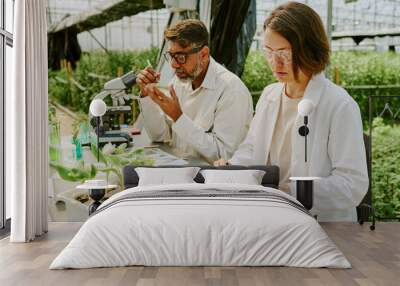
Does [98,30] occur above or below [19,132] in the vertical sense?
above

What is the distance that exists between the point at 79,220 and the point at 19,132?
167 centimetres

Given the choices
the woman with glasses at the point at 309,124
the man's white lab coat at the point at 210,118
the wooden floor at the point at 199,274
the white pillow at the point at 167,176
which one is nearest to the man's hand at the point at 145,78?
the man's white lab coat at the point at 210,118

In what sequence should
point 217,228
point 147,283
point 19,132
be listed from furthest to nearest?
1. point 19,132
2. point 217,228
3. point 147,283

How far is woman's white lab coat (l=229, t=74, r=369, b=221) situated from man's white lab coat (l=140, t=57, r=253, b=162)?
0.64 feet

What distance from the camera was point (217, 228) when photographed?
4418 millimetres

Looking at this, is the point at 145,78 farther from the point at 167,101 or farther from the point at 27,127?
the point at 27,127

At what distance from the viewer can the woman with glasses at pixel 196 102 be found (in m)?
6.93

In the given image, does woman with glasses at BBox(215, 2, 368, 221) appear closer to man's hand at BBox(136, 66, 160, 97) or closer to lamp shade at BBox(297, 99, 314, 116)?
lamp shade at BBox(297, 99, 314, 116)

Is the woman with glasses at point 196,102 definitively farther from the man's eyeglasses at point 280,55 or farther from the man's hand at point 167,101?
the man's eyeglasses at point 280,55

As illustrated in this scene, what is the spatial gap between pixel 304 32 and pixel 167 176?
2072mm

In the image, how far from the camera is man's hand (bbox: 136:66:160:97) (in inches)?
279

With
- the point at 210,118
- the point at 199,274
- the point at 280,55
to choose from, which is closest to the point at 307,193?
the point at 210,118

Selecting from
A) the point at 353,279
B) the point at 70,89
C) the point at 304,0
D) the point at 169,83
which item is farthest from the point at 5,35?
the point at 353,279

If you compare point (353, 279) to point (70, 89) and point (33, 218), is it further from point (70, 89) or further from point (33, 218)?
point (70, 89)
